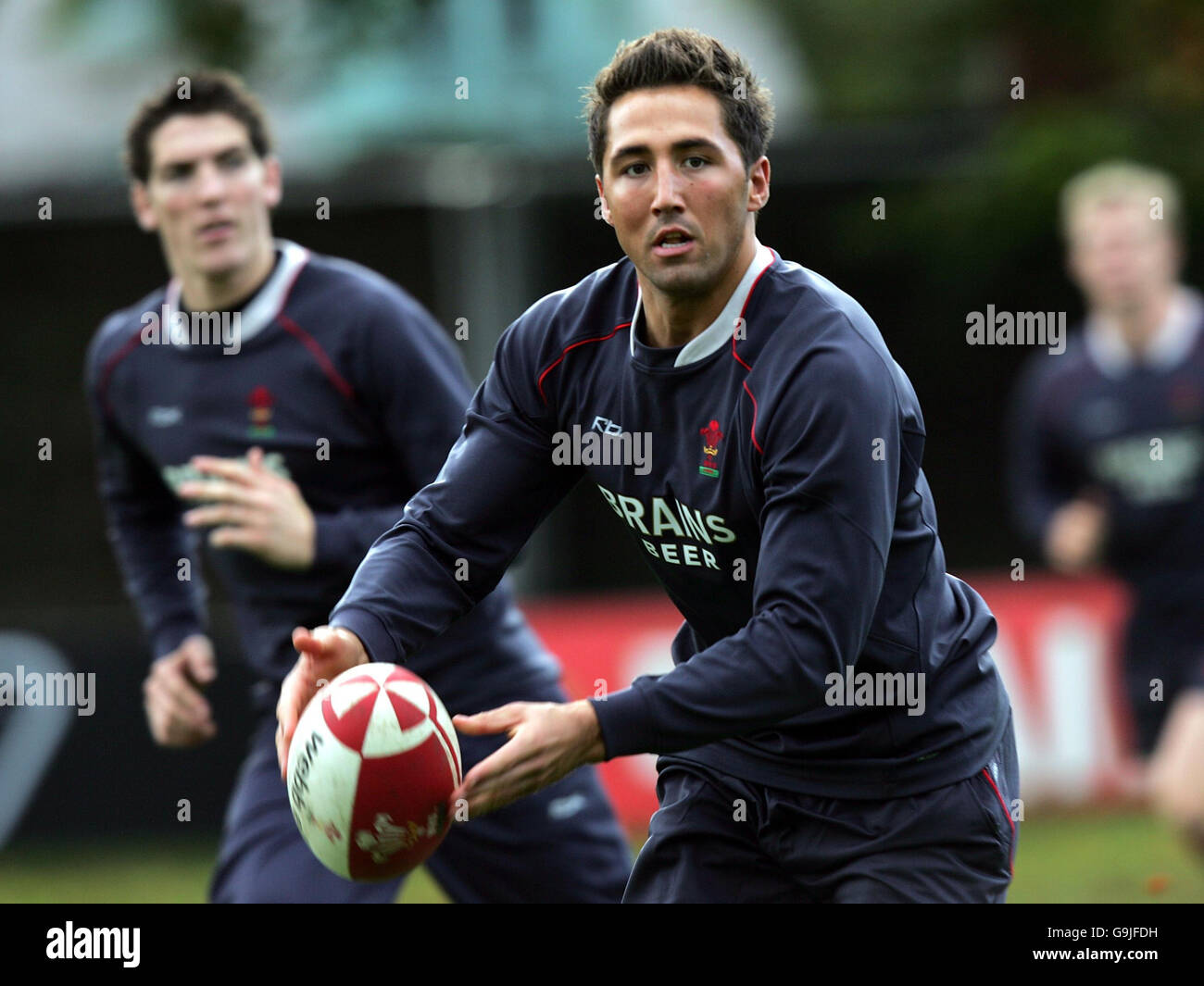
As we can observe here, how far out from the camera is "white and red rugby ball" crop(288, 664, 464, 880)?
3.95m

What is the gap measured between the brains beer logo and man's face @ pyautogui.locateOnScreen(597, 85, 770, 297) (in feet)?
1.00

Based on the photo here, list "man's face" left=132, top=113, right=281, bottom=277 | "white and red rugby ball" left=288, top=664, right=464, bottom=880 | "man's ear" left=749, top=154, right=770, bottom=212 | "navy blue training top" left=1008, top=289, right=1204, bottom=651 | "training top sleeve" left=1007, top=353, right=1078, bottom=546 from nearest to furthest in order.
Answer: "white and red rugby ball" left=288, top=664, right=464, bottom=880 < "man's ear" left=749, top=154, right=770, bottom=212 < "man's face" left=132, top=113, right=281, bottom=277 < "navy blue training top" left=1008, top=289, right=1204, bottom=651 < "training top sleeve" left=1007, top=353, right=1078, bottom=546

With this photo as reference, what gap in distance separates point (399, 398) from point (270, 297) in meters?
0.67

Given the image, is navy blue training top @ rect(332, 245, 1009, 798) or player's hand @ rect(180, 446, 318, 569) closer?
navy blue training top @ rect(332, 245, 1009, 798)

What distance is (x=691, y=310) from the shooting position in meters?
4.20

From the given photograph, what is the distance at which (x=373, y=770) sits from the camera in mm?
3941

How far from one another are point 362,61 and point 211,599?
13.7 ft

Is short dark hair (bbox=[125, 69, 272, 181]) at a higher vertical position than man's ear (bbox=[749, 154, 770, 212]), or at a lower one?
higher

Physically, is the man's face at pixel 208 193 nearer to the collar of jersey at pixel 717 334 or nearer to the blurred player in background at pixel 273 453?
the blurred player in background at pixel 273 453

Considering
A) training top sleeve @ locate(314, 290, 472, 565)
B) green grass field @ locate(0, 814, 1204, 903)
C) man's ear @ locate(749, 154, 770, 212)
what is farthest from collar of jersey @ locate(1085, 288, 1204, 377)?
man's ear @ locate(749, 154, 770, 212)

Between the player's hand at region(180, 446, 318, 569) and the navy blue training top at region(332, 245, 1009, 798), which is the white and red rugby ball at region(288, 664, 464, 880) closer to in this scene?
the navy blue training top at region(332, 245, 1009, 798)

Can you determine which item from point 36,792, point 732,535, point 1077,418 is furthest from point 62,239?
point 732,535

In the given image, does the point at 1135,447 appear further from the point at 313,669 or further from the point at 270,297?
the point at 313,669

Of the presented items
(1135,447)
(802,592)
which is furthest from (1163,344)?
(802,592)
